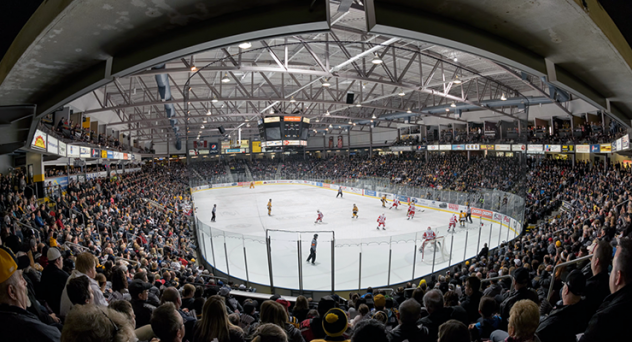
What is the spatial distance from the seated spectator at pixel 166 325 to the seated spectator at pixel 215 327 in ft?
0.88

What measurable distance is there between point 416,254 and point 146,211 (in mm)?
14428

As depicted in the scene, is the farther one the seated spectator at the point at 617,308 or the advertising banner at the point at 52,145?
the advertising banner at the point at 52,145

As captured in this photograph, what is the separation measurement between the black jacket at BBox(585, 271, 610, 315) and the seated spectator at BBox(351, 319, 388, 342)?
162 cm

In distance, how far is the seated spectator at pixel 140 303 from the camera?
332 cm

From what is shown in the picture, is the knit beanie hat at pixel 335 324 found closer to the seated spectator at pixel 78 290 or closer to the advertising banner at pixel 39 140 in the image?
the seated spectator at pixel 78 290

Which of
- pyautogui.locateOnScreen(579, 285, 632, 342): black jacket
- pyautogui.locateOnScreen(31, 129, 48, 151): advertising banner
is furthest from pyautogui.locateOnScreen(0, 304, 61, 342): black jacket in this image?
pyautogui.locateOnScreen(31, 129, 48, 151): advertising banner

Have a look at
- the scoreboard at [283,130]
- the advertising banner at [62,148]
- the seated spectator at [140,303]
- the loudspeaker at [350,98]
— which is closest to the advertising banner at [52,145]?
the advertising banner at [62,148]

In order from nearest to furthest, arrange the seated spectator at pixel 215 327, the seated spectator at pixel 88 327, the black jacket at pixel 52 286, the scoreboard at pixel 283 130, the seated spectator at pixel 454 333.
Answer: the seated spectator at pixel 88 327 → the seated spectator at pixel 454 333 → the seated spectator at pixel 215 327 → the black jacket at pixel 52 286 → the scoreboard at pixel 283 130

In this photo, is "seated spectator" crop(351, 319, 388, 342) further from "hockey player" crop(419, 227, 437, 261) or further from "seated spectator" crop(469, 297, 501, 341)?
"hockey player" crop(419, 227, 437, 261)

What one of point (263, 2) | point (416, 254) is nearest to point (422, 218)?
point (416, 254)

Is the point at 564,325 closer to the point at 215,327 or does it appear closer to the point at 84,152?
the point at 215,327

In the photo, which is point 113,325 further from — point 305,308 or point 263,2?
point 305,308

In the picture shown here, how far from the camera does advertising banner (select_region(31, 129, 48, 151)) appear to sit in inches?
358

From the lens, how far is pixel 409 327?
2.88 metres
